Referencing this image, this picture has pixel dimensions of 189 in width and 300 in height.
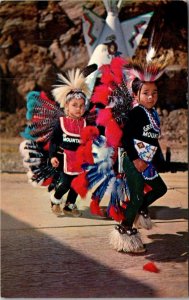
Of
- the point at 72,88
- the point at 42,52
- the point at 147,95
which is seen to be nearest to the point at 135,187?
the point at 147,95

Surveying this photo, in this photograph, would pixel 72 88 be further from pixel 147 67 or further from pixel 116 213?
pixel 116 213

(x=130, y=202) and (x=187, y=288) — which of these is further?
(x=130, y=202)

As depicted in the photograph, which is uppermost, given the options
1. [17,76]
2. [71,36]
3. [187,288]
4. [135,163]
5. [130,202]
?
[71,36]

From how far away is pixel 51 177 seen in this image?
8.00ft

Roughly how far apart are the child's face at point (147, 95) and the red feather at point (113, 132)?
152 mm

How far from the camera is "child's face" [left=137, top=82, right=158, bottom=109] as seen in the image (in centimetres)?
195

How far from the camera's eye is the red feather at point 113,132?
6.39ft

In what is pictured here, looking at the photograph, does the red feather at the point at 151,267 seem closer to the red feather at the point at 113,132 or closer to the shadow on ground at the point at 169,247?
the shadow on ground at the point at 169,247

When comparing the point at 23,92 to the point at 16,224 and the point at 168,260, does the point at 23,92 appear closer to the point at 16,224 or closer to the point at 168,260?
the point at 16,224

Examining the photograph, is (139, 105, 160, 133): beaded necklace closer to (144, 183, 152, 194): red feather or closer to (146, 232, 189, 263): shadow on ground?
(144, 183, 152, 194): red feather

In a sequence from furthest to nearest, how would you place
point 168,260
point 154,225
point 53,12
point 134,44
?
point 53,12, point 134,44, point 154,225, point 168,260

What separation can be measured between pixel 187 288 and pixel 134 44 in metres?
2.17

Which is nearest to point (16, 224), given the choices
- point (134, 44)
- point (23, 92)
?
point (134, 44)

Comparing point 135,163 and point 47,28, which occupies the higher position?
point 47,28
